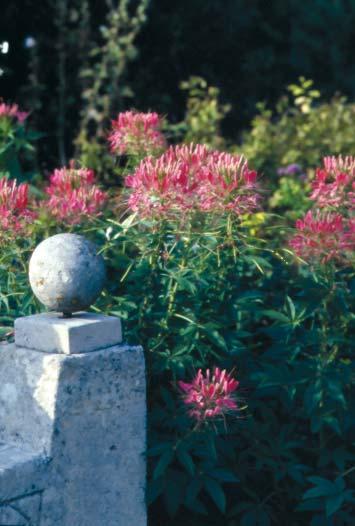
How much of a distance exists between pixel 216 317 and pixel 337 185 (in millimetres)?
723

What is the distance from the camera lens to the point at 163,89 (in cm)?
955

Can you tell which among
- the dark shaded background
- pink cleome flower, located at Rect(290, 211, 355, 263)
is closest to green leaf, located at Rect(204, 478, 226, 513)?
pink cleome flower, located at Rect(290, 211, 355, 263)

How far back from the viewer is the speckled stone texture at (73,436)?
2883 mm

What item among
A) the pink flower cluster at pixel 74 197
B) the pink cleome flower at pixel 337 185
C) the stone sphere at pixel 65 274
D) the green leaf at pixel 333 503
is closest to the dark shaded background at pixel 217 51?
the pink flower cluster at pixel 74 197

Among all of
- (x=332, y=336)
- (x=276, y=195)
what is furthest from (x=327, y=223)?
(x=276, y=195)

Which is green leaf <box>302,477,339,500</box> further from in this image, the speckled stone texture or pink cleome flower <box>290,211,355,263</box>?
pink cleome flower <box>290,211,355,263</box>

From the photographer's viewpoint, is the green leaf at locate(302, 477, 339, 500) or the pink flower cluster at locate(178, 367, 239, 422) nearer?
the pink flower cluster at locate(178, 367, 239, 422)

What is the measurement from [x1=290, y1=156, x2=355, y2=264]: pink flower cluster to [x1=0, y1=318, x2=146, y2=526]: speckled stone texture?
87 centimetres

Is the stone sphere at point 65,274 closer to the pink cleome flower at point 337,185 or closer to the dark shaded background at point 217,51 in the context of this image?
the pink cleome flower at point 337,185

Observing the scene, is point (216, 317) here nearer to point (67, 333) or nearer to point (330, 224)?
point (330, 224)

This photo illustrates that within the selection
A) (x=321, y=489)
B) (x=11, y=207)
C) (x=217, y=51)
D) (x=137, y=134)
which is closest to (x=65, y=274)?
(x=11, y=207)

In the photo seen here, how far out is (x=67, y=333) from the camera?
293 centimetres

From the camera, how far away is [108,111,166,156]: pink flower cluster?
3764 mm

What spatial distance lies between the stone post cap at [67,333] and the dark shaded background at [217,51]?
5760mm
